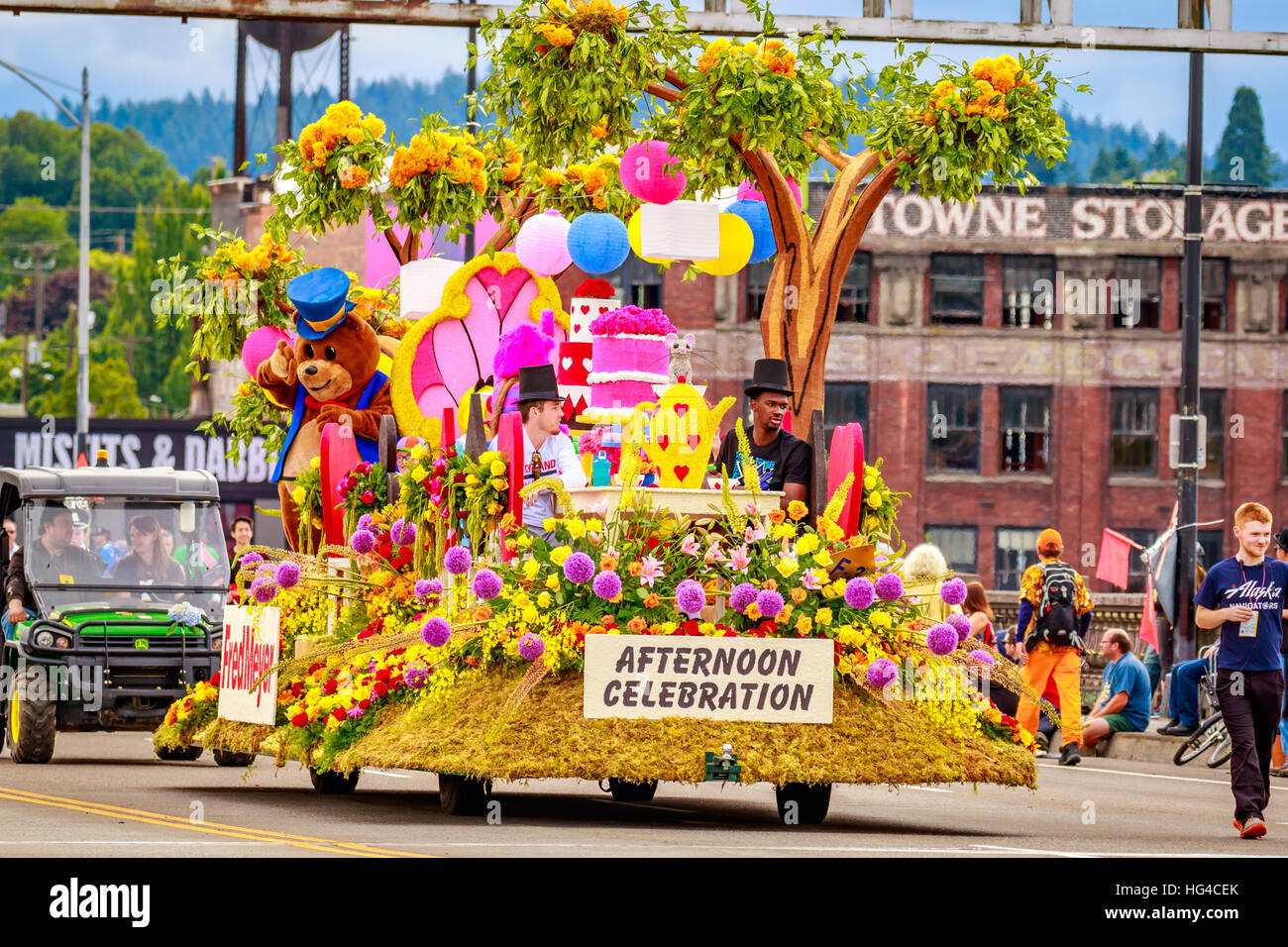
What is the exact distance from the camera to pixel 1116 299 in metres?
58.5

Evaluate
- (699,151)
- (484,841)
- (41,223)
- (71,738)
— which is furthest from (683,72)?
(41,223)

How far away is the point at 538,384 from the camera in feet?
48.3

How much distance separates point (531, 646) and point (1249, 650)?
4.39 m

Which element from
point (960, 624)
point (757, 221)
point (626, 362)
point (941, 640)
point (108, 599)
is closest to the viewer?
point (941, 640)

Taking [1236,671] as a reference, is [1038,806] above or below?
below

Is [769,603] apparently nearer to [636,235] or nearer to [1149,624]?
[636,235]

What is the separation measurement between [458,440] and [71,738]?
12.2 m

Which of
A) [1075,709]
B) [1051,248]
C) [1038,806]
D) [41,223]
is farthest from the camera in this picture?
[41,223]

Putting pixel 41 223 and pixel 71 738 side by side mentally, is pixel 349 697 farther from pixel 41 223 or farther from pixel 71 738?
pixel 41 223

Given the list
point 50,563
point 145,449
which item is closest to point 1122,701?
point 50,563

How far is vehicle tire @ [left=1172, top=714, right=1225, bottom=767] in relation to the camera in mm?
23375

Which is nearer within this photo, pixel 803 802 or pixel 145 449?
pixel 803 802

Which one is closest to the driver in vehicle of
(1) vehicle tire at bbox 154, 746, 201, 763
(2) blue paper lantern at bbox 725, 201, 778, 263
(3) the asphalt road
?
(3) the asphalt road

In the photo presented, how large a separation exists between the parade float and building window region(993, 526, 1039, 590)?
39.4m
